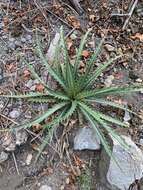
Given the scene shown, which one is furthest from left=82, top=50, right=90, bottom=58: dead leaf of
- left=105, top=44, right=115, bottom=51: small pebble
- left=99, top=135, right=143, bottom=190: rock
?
left=99, top=135, right=143, bottom=190: rock

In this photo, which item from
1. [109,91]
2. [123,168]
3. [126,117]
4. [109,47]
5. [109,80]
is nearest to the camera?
[123,168]

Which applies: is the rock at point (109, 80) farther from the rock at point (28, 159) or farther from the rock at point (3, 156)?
the rock at point (3, 156)

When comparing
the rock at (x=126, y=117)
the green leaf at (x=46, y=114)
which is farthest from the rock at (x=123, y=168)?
the green leaf at (x=46, y=114)

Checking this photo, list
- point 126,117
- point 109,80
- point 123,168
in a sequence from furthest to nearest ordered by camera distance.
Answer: point 109,80, point 126,117, point 123,168

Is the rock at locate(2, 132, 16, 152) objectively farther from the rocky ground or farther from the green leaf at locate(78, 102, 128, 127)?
the green leaf at locate(78, 102, 128, 127)

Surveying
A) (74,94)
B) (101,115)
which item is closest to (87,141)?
(101,115)

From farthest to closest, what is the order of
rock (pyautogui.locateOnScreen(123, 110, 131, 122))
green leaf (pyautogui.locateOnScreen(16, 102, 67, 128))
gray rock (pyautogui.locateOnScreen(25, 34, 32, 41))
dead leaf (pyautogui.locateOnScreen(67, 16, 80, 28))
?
1. dead leaf (pyautogui.locateOnScreen(67, 16, 80, 28))
2. gray rock (pyautogui.locateOnScreen(25, 34, 32, 41))
3. rock (pyautogui.locateOnScreen(123, 110, 131, 122))
4. green leaf (pyautogui.locateOnScreen(16, 102, 67, 128))

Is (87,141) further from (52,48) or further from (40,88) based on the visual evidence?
(52,48)
